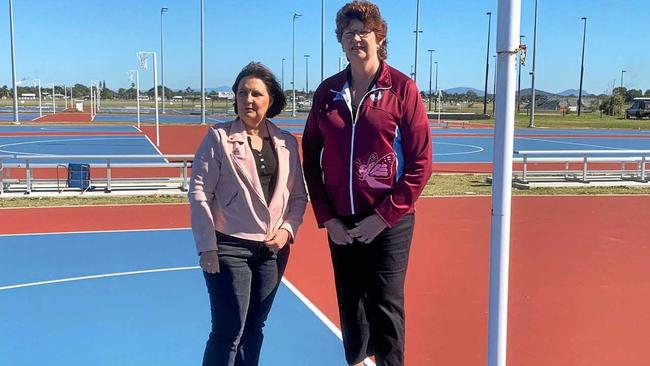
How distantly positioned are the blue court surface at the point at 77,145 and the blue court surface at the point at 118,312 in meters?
11.1

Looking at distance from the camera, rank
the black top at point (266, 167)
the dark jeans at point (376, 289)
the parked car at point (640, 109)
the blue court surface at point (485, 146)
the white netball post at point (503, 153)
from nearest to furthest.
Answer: the white netball post at point (503, 153), the dark jeans at point (376, 289), the black top at point (266, 167), the blue court surface at point (485, 146), the parked car at point (640, 109)

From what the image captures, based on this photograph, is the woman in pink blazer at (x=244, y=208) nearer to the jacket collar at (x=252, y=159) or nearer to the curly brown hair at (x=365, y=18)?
the jacket collar at (x=252, y=159)

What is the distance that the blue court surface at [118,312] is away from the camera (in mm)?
4547

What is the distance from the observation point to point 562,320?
5223 mm

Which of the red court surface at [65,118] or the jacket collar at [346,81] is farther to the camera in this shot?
the red court surface at [65,118]

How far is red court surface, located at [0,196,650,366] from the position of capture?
467cm

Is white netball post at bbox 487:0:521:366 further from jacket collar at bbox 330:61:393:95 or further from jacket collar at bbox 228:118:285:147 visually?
jacket collar at bbox 228:118:285:147

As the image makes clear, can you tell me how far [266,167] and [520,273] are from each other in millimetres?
4385

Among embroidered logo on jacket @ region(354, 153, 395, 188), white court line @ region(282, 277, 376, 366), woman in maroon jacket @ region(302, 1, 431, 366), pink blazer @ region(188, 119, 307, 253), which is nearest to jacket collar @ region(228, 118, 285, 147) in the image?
pink blazer @ region(188, 119, 307, 253)

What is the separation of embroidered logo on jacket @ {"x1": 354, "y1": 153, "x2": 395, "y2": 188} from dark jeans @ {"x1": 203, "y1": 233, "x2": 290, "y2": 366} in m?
0.71

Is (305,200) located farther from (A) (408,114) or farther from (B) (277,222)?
(A) (408,114)

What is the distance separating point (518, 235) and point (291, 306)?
4348 millimetres

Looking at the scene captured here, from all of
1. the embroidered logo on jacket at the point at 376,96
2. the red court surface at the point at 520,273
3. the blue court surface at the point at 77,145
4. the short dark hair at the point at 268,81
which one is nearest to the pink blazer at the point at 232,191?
the short dark hair at the point at 268,81

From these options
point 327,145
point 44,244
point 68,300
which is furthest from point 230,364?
point 44,244
